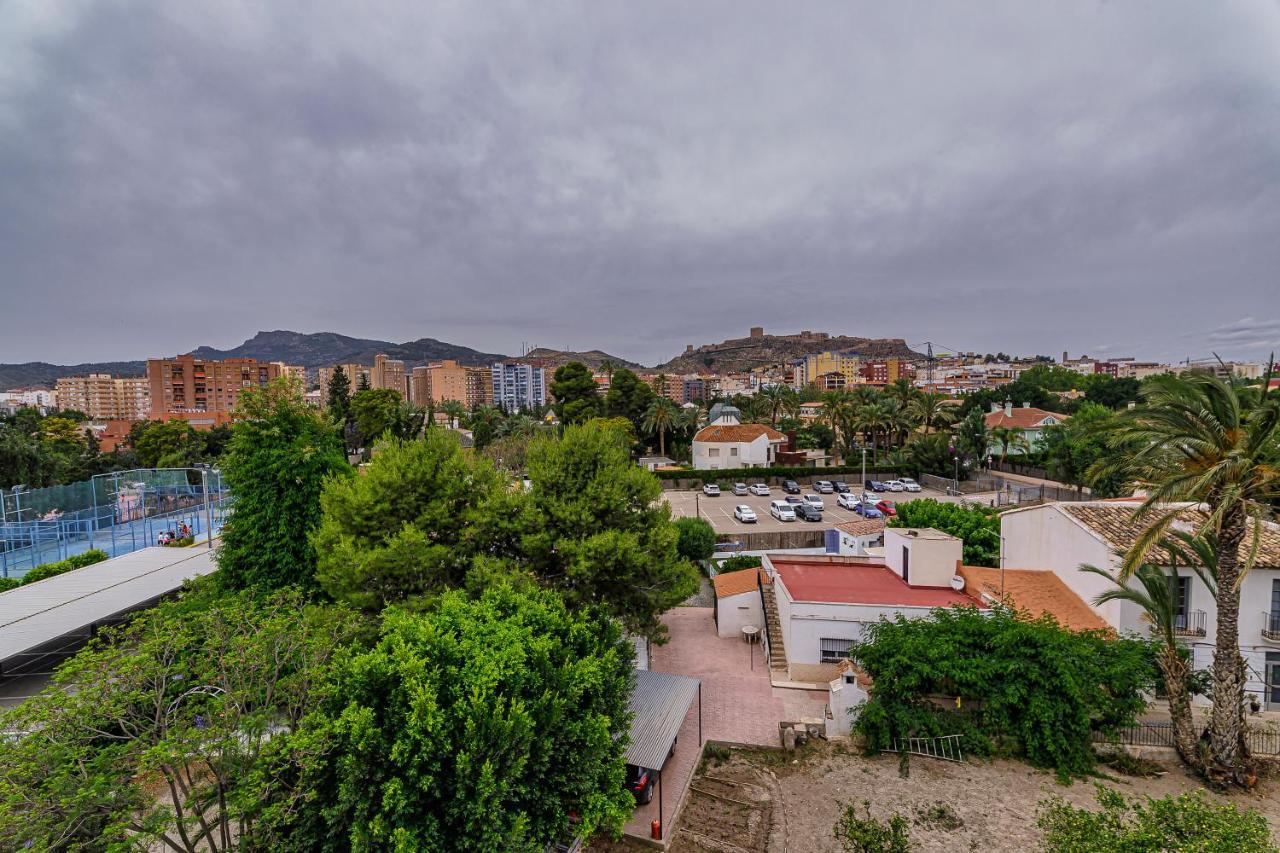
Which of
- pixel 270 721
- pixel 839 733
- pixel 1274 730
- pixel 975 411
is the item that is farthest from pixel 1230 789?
pixel 975 411

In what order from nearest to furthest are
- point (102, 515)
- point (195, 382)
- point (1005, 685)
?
point (1005, 685), point (102, 515), point (195, 382)

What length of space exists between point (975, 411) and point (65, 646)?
59.8m

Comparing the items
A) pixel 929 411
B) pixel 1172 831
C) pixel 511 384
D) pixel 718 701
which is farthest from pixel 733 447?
pixel 511 384

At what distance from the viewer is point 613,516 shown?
619 inches

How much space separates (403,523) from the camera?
14.2 meters

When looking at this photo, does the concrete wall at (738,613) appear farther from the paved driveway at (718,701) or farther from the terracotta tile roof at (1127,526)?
the terracotta tile roof at (1127,526)

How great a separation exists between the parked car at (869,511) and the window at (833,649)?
23.4 meters

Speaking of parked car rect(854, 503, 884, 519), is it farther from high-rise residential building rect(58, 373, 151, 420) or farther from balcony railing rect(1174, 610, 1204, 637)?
high-rise residential building rect(58, 373, 151, 420)

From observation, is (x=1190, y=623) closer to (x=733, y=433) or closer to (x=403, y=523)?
(x=403, y=523)

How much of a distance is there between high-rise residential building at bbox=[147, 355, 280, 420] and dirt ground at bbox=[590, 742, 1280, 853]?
12290 centimetres

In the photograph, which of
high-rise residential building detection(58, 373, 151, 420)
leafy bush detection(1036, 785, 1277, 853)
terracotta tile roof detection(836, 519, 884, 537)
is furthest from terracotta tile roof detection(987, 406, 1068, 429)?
high-rise residential building detection(58, 373, 151, 420)

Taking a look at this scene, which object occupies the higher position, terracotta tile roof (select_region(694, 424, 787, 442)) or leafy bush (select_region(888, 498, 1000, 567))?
terracotta tile roof (select_region(694, 424, 787, 442))

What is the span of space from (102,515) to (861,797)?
34.3 metres

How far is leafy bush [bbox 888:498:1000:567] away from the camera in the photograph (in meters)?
21.1
